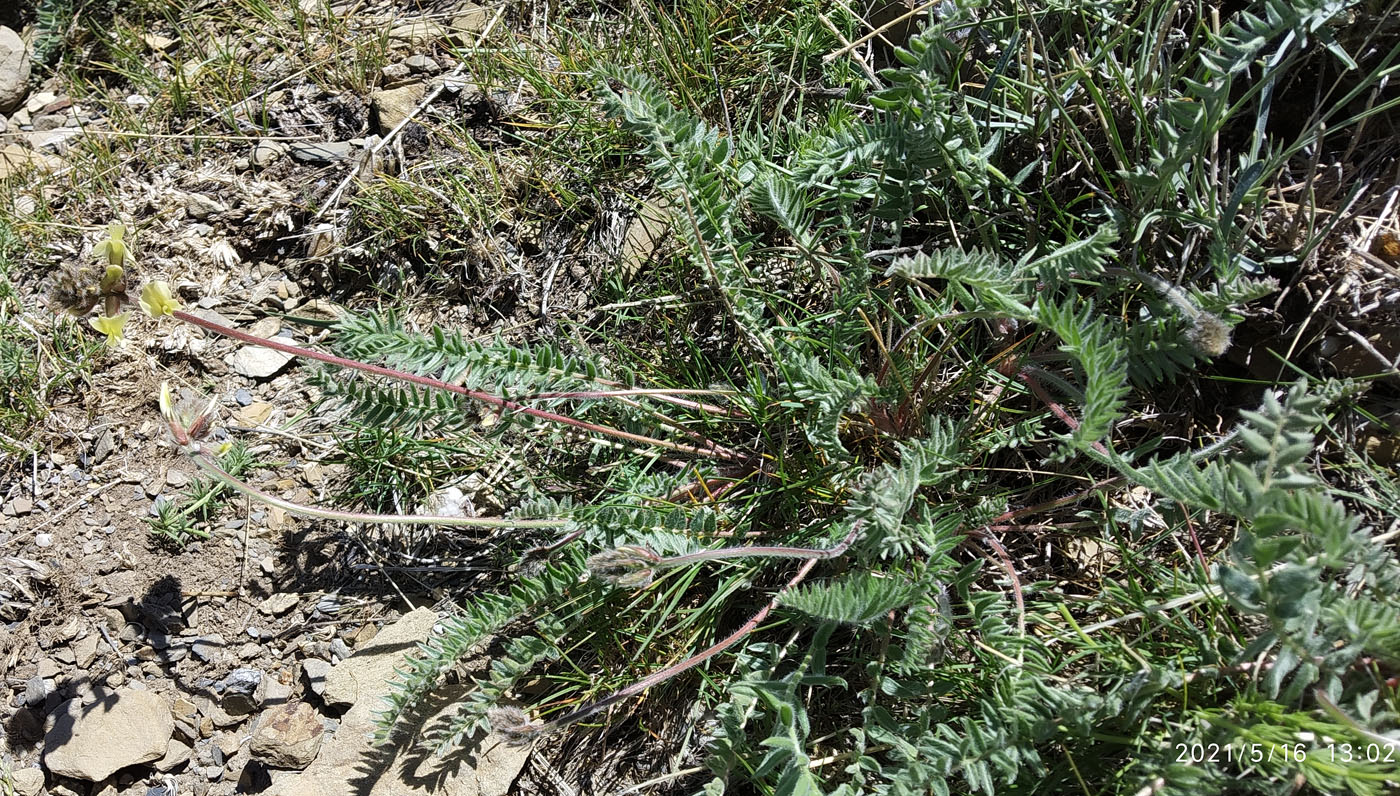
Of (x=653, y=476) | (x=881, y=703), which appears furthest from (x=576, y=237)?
(x=881, y=703)

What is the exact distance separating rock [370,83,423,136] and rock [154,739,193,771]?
1.93 metres

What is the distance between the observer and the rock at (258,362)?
111 inches

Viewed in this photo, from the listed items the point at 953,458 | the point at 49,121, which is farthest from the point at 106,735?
the point at 49,121

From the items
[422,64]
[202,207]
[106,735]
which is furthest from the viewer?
[422,64]

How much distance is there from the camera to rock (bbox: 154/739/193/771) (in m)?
2.30

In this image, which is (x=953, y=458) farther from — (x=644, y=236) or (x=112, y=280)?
(x=112, y=280)

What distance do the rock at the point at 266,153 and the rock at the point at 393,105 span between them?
0.34 m

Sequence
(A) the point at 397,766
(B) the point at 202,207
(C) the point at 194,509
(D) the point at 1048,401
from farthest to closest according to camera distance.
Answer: (B) the point at 202,207, (C) the point at 194,509, (A) the point at 397,766, (D) the point at 1048,401

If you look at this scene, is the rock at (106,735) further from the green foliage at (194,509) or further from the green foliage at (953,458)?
the green foliage at (953,458)

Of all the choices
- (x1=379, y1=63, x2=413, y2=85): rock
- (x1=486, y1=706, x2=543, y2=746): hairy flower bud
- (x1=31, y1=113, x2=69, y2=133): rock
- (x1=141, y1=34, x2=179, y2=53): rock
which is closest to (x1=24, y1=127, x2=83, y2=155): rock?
(x1=31, y1=113, x2=69, y2=133): rock

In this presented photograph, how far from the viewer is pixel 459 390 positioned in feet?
6.49

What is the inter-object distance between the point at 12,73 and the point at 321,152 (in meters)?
1.38

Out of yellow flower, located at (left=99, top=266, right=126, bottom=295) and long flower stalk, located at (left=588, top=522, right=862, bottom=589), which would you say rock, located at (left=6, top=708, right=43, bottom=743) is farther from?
long flower stalk, located at (left=588, top=522, right=862, bottom=589)
